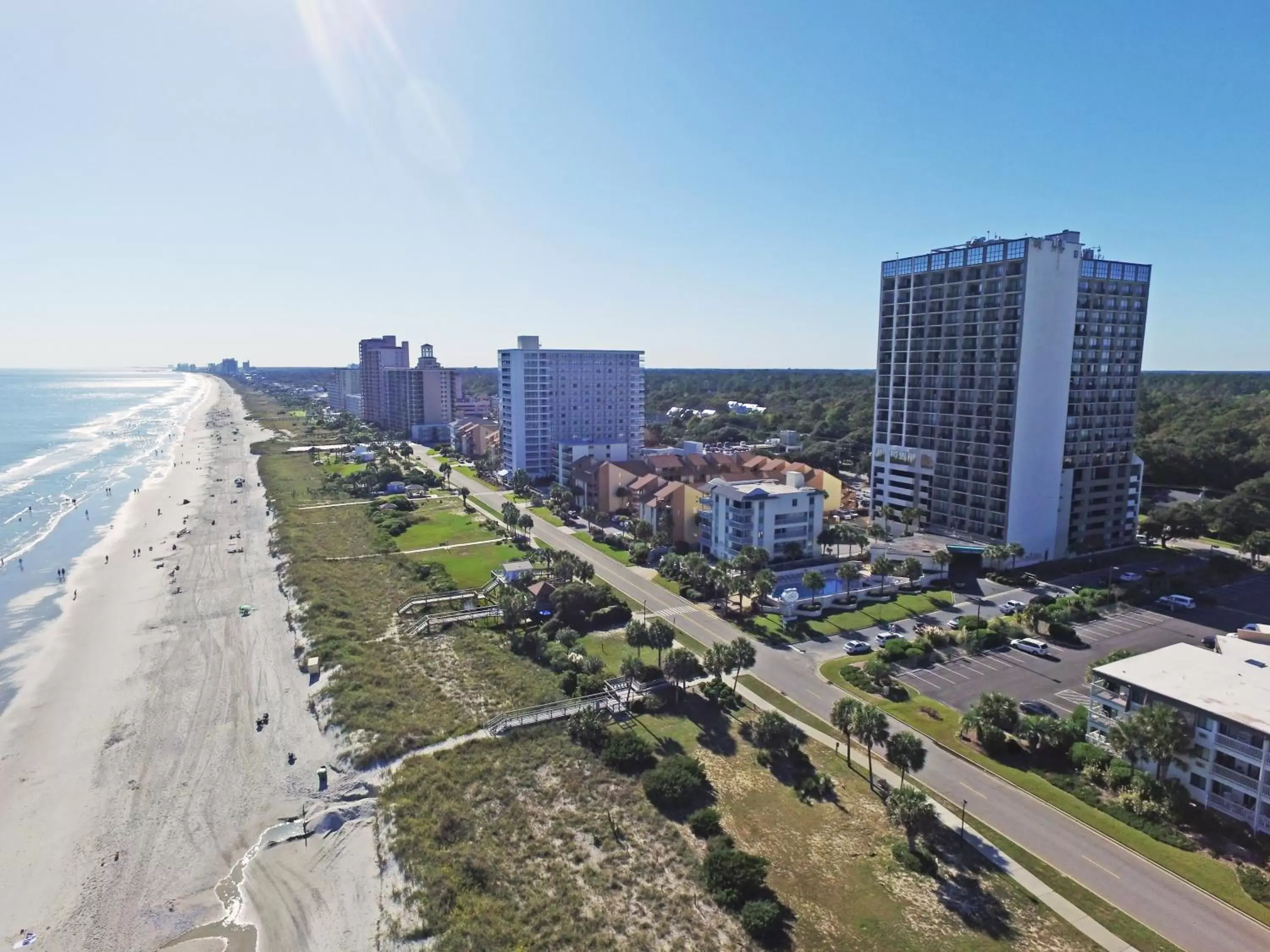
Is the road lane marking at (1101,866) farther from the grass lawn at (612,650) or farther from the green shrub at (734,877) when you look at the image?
the grass lawn at (612,650)

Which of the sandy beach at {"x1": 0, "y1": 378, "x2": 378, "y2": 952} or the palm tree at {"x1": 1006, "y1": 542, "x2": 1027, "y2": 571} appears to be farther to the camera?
the palm tree at {"x1": 1006, "y1": 542, "x2": 1027, "y2": 571}

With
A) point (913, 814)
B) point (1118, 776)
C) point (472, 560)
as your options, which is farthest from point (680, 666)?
point (472, 560)

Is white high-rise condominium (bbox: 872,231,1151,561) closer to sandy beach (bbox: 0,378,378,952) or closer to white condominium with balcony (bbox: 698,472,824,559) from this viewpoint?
white condominium with balcony (bbox: 698,472,824,559)

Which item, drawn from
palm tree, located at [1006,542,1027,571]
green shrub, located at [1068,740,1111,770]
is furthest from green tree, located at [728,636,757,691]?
palm tree, located at [1006,542,1027,571]

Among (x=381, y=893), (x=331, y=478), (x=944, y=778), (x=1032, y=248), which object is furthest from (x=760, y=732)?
(x=331, y=478)

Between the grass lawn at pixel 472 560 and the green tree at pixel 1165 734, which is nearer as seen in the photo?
the green tree at pixel 1165 734

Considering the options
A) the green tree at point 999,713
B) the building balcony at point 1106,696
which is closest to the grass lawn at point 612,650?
the green tree at point 999,713

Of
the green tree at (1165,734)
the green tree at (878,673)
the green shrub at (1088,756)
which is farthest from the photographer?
the green tree at (878,673)
